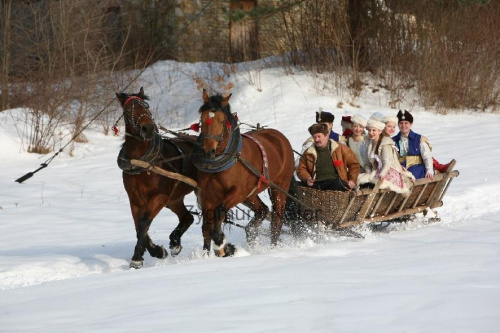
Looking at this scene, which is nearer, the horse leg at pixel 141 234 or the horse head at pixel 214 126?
the horse head at pixel 214 126

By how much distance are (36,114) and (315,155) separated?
884cm

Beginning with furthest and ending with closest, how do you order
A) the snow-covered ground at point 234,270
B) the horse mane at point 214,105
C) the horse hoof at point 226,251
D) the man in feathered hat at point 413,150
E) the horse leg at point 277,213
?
the man in feathered hat at point 413,150 < the horse leg at point 277,213 < the horse hoof at point 226,251 < the horse mane at point 214,105 < the snow-covered ground at point 234,270

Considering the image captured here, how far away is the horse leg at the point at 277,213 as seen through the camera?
9.04 meters

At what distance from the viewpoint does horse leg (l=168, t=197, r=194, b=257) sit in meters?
8.88

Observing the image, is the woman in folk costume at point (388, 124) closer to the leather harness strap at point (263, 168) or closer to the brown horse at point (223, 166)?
the brown horse at point (223, 166)

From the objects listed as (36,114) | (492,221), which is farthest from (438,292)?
(36,114)

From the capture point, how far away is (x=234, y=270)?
271 inches

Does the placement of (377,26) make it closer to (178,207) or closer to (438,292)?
(178,207)

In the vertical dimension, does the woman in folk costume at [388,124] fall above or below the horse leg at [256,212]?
above

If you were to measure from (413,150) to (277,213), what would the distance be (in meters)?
1.90

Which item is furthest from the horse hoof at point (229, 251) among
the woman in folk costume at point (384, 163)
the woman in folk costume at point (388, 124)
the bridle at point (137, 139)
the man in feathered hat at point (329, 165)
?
the woman in folk costume at point (388, 124)

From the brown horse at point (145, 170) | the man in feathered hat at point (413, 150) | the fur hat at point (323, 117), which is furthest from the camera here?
the man in feathered hat at point (413, 150)

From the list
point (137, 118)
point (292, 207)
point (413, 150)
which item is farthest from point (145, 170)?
point (413, 150)

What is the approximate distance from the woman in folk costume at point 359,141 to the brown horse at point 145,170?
80.8 inches
